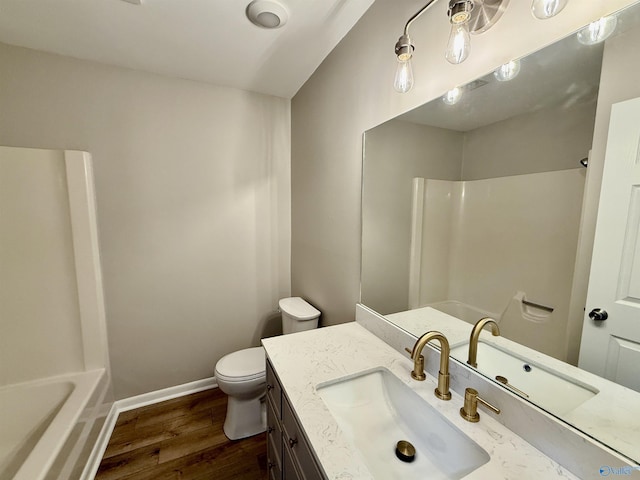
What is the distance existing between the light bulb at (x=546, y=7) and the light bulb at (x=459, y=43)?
164 millimetres

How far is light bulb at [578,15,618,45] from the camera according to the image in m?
0.56

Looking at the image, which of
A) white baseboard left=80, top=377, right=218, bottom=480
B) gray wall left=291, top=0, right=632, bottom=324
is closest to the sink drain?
gray wall left=291, top=0, right=632, bottom=324

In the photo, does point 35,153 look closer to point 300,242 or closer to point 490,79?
point 300,242

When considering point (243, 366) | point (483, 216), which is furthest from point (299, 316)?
point (483, 216)

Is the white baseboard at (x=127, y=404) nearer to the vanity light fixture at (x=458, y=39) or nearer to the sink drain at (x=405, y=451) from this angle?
the sink drain at (x=405, y=451)

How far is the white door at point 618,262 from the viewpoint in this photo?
0.54 meters

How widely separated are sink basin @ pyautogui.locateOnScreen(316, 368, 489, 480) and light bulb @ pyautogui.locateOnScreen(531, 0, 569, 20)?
43.0 inches

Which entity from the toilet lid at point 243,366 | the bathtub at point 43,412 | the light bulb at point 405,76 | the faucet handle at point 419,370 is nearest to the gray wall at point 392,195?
the light bulb at point 405,76

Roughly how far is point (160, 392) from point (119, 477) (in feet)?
2.04

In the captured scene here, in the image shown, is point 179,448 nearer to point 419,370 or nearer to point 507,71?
point 419,370

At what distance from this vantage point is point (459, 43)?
0.77 m

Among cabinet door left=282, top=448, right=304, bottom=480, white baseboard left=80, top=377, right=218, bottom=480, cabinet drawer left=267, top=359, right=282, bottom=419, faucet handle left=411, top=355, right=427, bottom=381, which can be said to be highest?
faucet handle left=411, top=355, right=427, bottom=381

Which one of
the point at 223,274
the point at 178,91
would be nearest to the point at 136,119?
the point at 178,91

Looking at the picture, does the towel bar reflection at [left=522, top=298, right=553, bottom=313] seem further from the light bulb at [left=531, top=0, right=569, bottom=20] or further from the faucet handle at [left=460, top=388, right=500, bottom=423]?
the light bulb at [left=531, top=0, right=569, bottom=20]
